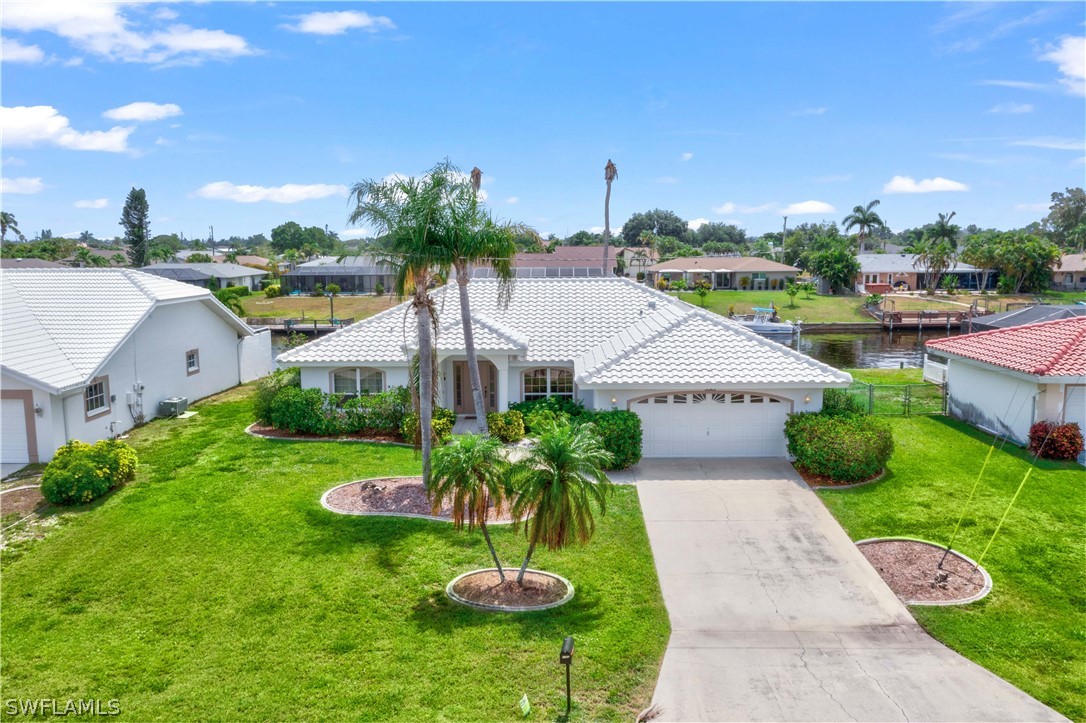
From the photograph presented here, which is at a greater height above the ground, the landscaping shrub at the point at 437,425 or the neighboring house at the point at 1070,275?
the neighboring house at the point at 1070,275

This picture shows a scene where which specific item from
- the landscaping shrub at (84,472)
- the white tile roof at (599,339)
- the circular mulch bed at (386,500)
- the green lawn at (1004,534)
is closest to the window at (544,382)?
the white tile roof at (599,339)

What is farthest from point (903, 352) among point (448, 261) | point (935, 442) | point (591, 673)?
point (591, 673)

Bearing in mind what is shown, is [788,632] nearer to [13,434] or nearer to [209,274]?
[13,434]

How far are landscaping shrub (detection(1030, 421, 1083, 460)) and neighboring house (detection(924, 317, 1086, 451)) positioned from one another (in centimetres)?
51

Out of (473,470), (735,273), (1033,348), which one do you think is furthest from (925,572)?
(735,273)

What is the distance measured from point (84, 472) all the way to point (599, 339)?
13.3 m

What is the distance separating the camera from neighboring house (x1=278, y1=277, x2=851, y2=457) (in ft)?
58.6

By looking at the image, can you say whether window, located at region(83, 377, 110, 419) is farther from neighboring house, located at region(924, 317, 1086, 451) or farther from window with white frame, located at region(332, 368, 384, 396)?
neighboring house, located at region(924, 317, 1086, 451)

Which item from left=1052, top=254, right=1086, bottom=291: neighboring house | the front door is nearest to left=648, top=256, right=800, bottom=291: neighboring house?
left=1052, top=254, right=1086, bottom=291: neighboring house

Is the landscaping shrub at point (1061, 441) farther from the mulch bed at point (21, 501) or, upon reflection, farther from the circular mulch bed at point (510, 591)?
the mulch bed at point (21, 501)

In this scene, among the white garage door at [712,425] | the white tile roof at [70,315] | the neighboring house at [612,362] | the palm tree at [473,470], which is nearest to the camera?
the palm tree at [473,470]

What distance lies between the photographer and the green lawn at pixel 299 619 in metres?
8.50

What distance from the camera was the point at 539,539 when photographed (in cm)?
1041

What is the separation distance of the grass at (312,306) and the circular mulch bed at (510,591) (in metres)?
45.4
